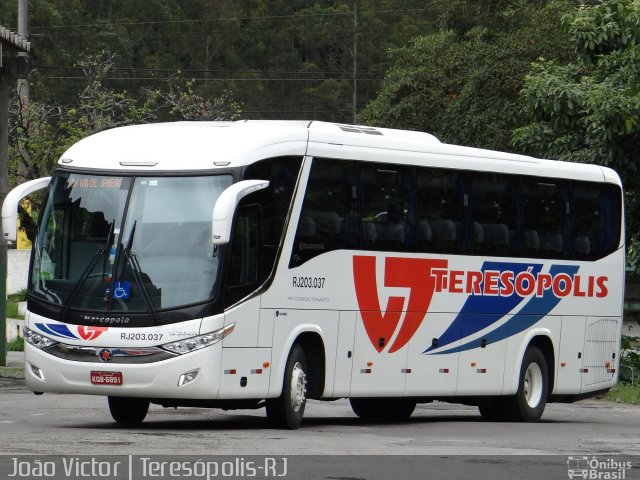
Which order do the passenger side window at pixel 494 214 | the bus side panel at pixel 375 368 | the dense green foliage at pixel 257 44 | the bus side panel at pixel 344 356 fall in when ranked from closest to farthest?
the bus side panel at pixel 344 356 < the bus side panel at pixel 375 368 < the passenger side window at pixel 494 214 < the dense green foliage at pixel 257 44

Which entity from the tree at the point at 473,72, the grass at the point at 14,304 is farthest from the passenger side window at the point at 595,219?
the grass at the point at 14,304

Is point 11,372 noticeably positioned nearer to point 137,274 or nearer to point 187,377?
point 137,274

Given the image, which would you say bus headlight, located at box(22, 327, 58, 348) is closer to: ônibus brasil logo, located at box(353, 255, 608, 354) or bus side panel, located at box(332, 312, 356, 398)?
bus side panel, located at box(332, 312, 356, 398)

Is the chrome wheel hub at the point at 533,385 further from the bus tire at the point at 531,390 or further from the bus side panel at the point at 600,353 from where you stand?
the bus side panel at the point at 600,353

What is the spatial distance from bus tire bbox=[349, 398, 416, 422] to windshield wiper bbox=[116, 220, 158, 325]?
537 cm

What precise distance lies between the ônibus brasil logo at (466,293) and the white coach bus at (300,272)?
0.02 m

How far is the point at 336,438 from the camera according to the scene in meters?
15.7

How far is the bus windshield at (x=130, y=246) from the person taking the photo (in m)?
15.9

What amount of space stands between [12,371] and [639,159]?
11.6 meters

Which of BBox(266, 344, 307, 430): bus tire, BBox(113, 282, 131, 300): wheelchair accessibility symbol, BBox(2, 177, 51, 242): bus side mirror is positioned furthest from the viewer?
BBox(266, 344, 307, 430): bus tire

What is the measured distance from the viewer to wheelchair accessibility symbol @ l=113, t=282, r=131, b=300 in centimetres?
1595

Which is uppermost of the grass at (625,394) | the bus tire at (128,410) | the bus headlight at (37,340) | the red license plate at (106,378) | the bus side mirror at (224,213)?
the bus side mirror at (224,213)

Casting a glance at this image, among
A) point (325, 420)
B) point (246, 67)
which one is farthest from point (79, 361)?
point (246, 67)

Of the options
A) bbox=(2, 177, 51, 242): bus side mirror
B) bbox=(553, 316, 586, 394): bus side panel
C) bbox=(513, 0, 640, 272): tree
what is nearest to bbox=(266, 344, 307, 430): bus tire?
bbox=(2, 177, 51, 242): bus side mirror
